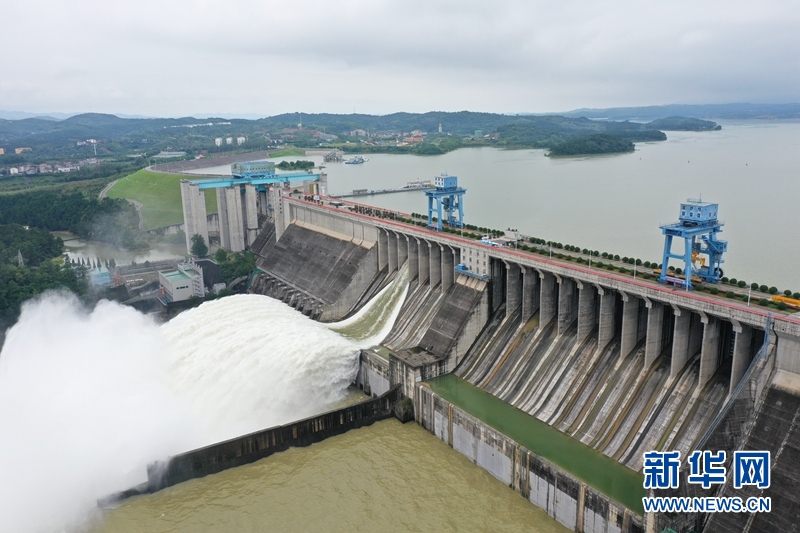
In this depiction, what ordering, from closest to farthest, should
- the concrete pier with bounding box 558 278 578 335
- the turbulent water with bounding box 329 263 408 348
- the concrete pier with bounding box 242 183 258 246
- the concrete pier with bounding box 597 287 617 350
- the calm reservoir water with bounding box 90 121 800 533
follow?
1. the calm reservoir water with bounding box 90 121 800 533
2. the concrete pier with bounding box 597 287 617 350
3. the concrete pier with bounding box 558 278 578 335
4. the turbulent water with bounding box 329 263 408 348
5. the concrete pier with bounding box 242 183 258 246

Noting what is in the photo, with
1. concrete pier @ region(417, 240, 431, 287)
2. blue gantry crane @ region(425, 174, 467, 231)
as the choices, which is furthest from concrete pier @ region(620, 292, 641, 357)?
blue gantry crane @ region(425, 174, 467, 231)

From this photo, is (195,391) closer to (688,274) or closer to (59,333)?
(59,333)

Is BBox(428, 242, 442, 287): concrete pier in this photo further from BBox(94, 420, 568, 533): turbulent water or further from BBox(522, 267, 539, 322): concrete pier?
BBox(94, 420, 568, 533): turbulent water

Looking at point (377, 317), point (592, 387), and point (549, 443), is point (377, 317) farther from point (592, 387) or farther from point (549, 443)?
point (549, 443)

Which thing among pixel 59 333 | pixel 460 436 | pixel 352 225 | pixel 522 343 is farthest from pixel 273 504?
pixel 352 225

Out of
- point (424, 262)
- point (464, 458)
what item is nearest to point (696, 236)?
point (464, 458)

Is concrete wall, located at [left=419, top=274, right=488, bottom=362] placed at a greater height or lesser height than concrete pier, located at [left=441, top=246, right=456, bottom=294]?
lesser
